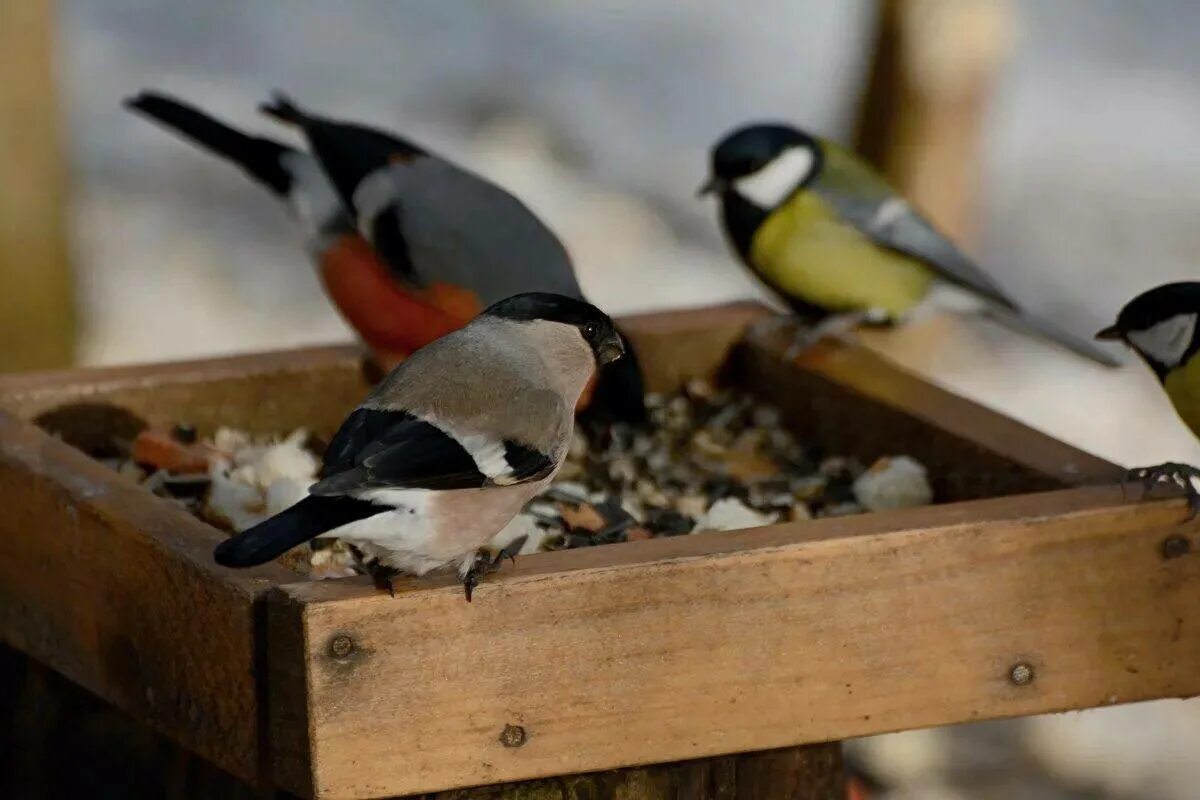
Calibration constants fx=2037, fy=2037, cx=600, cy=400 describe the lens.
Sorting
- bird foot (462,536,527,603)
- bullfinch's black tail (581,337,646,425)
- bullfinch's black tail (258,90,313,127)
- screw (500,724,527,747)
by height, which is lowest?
bullfinch's black tail (581,337,646,425)

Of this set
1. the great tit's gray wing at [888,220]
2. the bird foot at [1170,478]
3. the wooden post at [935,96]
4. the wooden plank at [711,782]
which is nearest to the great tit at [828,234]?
the great tit's gray wing at [888,220]

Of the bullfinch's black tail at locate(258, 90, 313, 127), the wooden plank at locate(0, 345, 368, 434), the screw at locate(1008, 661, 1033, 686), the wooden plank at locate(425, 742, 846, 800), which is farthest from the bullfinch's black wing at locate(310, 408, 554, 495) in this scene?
the bullfinch's black tail at locate(258, 90, 313, 127)

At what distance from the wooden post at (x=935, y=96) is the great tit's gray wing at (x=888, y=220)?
32 cm

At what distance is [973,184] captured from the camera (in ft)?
14.9

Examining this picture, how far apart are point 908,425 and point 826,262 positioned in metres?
1.08

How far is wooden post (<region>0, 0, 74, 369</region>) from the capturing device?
377 cm

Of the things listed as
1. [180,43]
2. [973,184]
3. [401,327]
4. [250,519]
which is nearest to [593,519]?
[250,519]

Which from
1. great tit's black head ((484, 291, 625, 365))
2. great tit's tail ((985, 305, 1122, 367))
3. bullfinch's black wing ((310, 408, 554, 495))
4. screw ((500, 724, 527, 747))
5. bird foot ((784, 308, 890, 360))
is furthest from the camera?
great tit's tail ((985, 305, 1122, 367))

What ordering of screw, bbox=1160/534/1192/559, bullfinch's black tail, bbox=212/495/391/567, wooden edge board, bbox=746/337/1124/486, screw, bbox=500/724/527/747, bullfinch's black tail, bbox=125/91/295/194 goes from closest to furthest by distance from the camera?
bullfinch's black tail, bbox=212/495/391/567 → screw, bbox=500/724/527/747 → screw, bbox=1160/534/1192/559 → wooden edge board, bbox=746/337/1124/486 → bullfinch's black tail, bbox=125/91/295/194

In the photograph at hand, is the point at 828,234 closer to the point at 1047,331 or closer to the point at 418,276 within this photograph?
the point at 1047,331

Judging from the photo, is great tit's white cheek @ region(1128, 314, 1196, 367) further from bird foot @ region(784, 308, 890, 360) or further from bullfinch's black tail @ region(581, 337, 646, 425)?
bullfinch's black tail @ region(581, 337, 646, 425)

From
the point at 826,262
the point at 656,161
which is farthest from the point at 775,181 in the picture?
the point at 656,161

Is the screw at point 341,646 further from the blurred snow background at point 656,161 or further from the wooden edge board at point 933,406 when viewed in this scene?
the blurred snow background at point 656,161

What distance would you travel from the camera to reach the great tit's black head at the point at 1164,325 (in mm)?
2982
